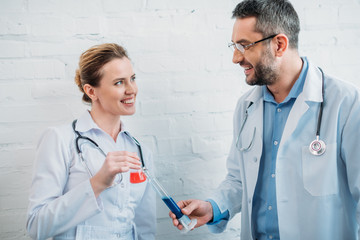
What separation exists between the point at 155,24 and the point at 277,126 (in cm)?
73

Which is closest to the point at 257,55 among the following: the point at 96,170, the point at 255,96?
the point at 255,96

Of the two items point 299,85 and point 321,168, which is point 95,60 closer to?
point 299,85

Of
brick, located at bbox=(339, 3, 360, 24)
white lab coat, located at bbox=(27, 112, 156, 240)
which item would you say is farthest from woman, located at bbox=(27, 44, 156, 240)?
brick, located at bbox=(339, 3, 360, 24)

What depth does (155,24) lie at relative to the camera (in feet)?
5.43

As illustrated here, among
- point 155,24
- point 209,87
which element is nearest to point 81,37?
point 155,24

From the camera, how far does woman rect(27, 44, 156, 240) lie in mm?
1272

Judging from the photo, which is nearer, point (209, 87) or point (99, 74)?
point (99, 74)

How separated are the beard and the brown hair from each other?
0.59m

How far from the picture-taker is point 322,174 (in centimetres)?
131

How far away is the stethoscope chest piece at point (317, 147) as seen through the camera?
131 cm

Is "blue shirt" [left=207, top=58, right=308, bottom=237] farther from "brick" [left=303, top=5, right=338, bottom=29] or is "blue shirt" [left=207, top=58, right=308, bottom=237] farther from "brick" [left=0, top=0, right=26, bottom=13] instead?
"brick" [left=0, top=0, right=26, bottom=13]

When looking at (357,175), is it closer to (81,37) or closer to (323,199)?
Answer: (323,199)

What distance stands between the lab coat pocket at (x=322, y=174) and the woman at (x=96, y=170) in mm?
644

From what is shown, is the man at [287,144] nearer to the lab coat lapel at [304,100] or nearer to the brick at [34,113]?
the lab coat lapel at [304,100]
